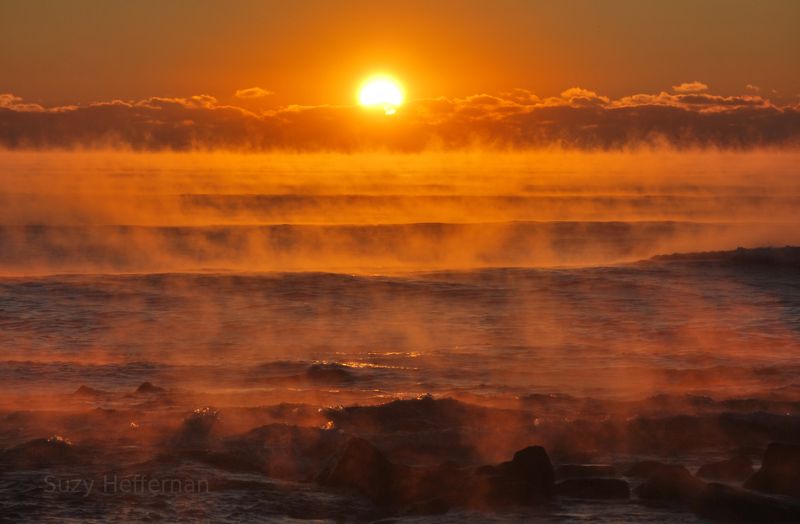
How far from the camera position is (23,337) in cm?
2041

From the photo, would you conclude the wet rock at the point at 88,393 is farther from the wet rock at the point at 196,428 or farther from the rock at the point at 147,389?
the wet rock at the point at 196,428

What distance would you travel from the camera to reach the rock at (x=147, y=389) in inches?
570

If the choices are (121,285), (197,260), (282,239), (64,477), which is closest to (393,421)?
(64,477)

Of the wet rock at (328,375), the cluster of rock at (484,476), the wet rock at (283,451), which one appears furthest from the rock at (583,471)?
the wet rock at (328,375)

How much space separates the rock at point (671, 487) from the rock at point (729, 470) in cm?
62

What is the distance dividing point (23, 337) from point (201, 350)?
3.89 meters

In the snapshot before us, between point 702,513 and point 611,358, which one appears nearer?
point 702,513

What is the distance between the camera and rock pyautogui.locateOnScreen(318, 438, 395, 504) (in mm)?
9906

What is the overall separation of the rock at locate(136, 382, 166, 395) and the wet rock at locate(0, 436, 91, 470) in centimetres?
323

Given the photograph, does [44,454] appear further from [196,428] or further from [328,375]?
[328,375]

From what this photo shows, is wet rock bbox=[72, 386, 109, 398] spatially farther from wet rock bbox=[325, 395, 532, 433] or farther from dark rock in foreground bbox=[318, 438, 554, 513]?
dark rock in foreground bbox=[318, 438, 554, 513]

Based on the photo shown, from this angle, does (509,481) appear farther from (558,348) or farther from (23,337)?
(23,337)

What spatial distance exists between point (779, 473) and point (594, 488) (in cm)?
176

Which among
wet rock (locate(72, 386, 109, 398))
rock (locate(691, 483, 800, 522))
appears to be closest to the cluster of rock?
rock (locate(691, 483, 800, 522))
